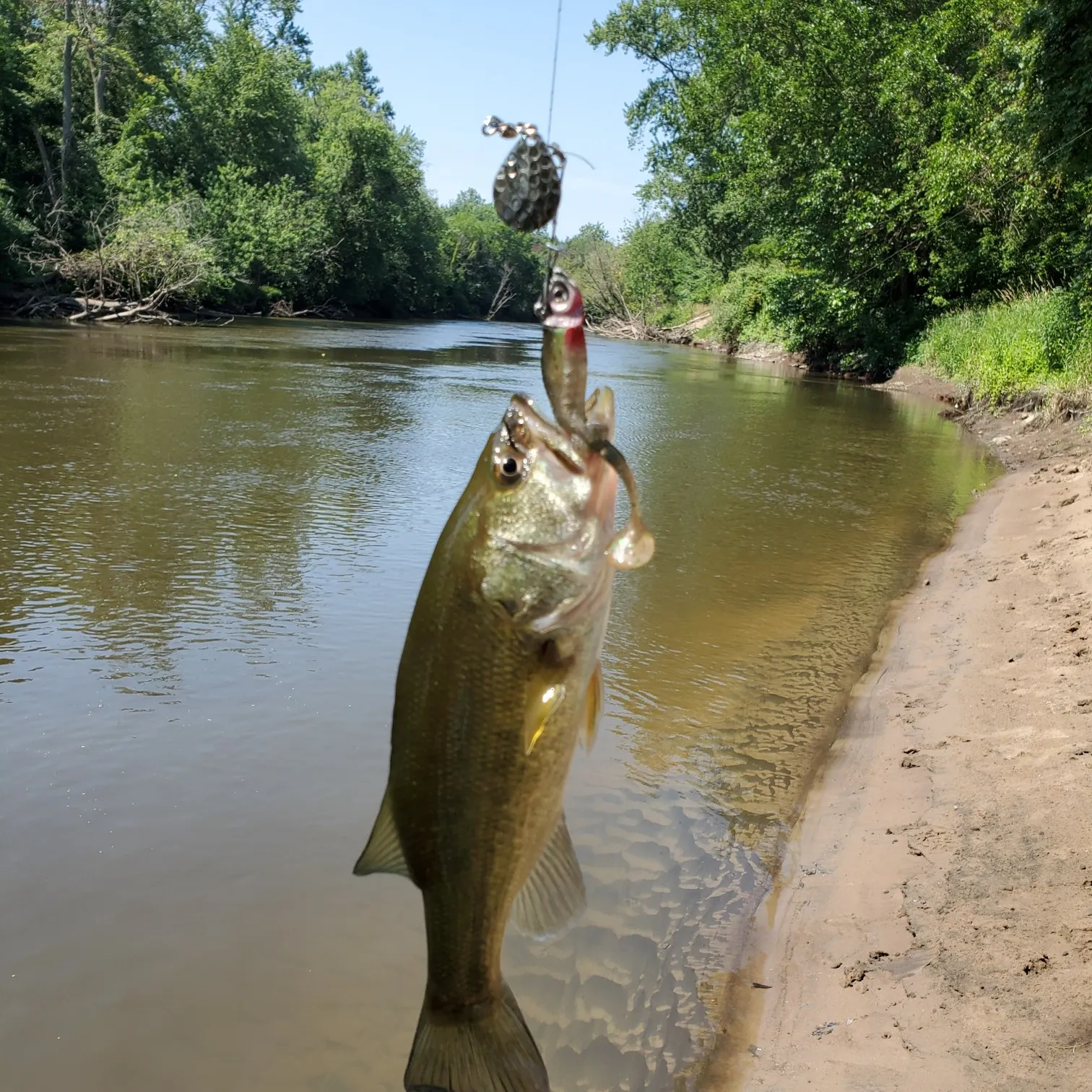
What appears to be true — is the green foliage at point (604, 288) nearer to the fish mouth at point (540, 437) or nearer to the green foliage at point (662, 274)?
the green foliage at point (662, 274)

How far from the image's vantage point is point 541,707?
1.97 m

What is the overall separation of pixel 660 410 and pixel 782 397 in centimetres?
574

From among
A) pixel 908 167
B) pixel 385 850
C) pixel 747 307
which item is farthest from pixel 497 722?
pixel 747 307

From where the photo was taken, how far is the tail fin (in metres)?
2.03

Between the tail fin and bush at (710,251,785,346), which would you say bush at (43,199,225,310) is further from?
the tail fin

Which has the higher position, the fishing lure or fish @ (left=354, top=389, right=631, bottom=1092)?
the fishing lure

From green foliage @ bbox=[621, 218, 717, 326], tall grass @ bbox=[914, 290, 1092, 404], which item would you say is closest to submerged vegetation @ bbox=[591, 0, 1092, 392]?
tall grass @ bbox=[914, 290, 1092, 404]

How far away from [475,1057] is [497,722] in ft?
2.26

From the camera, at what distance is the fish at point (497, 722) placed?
6.30 ft

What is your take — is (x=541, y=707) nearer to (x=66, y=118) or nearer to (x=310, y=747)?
(x=310, y=747)

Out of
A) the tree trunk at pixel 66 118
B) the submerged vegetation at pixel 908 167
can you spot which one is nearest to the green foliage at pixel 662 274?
the submerged vegetation at pixel 908 167

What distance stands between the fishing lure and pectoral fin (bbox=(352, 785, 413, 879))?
51.4 inches

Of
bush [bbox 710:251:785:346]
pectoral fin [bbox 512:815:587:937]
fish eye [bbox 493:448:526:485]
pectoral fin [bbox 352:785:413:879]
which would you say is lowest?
pectoral fin [bbox 512:815:587:937]

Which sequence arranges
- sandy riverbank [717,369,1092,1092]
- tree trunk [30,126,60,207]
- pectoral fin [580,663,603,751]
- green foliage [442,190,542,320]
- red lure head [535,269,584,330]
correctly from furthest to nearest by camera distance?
green foliage [442,190,542,320] < tree trunk [30,126,60,207] < sandy riverbank [717,369,1092,1092] < pectoral fin [580,663,603,751] < red lure head [535,269,584,330]
